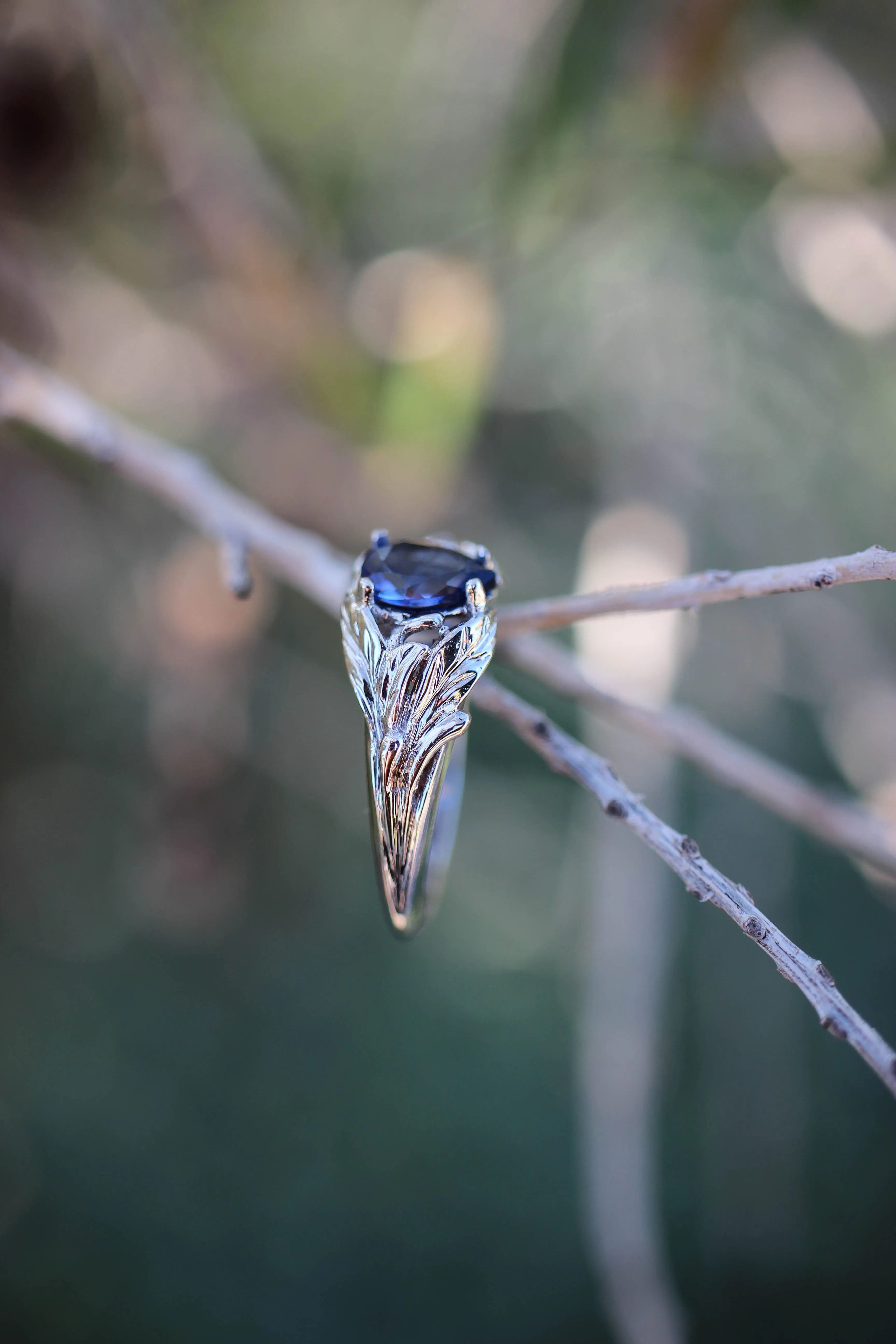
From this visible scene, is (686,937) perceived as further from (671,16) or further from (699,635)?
(671,16)

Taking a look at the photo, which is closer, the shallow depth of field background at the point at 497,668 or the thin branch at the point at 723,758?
the thin branch at the point at 723,758

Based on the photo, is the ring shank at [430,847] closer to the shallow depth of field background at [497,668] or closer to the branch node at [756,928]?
the branch node at [756,928]

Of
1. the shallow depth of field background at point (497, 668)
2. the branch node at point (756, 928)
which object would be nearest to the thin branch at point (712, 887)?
the branch node at point (756, 928)

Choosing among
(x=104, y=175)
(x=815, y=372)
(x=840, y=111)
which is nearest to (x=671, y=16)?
(x=840, y=111)

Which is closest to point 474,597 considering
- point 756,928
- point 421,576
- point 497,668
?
point 421,576

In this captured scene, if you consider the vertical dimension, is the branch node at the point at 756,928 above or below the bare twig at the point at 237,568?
below
